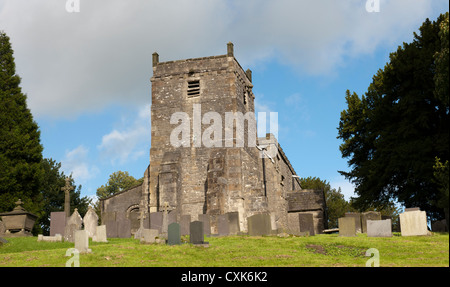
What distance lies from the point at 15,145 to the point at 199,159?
36.8ft

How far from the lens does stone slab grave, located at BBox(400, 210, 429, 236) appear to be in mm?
19156

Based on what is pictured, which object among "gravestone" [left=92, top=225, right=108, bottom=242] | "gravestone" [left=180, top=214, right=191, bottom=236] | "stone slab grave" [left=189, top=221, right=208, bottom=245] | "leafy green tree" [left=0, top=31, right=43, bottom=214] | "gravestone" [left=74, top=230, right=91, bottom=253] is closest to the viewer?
"gravestone" [left=74, top=230, right=91, bottom=253]

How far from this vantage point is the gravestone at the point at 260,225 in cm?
→ 2120

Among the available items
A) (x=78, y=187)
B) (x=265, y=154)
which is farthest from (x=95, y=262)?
(x=78, y=187)

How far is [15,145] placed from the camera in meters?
30.1

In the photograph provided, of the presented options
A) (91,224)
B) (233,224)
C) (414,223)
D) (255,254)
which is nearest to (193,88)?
(233,224)

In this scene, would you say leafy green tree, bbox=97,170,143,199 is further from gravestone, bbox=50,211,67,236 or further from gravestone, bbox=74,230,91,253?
gravestone, bbox=74,230,91,253

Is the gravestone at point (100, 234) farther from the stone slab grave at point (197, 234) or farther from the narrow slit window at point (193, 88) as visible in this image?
the narrow slit window at point (193, 88)

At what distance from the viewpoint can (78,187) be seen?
42.0 meters

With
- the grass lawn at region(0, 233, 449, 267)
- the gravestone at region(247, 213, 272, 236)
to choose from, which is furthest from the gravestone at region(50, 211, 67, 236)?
the gravestone at region(247, 213, 272, 236)

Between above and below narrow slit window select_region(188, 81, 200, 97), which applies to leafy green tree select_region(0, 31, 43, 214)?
below

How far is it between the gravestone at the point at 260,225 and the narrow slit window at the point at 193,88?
42.8 ft
